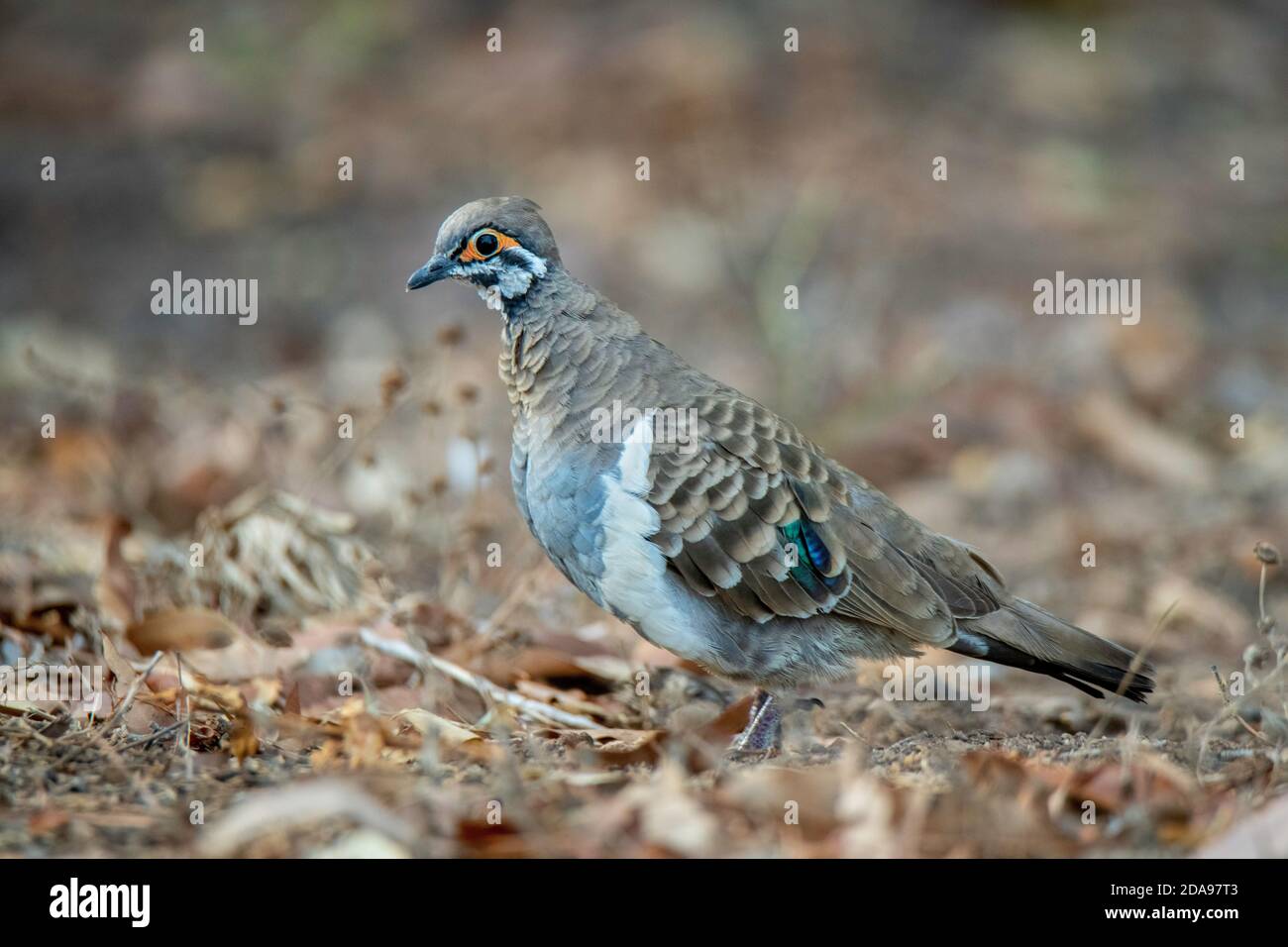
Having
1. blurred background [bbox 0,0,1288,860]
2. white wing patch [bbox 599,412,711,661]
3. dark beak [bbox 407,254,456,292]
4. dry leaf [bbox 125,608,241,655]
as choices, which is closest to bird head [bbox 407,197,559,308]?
dark beak [bbox 407,254,456,292]

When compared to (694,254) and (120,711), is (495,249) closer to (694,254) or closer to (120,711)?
(120,711)

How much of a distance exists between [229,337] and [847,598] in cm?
751

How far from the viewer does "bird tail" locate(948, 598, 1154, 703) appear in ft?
15.9

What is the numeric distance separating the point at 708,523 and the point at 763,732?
2.72ft

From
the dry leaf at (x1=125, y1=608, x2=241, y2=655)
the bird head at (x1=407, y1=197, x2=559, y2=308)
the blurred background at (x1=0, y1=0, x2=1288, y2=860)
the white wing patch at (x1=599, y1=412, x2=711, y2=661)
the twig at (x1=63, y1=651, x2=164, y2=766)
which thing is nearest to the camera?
the twig at (x1=63, y1=651, x2=164, y2=766)

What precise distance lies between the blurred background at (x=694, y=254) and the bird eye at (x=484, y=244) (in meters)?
0.70

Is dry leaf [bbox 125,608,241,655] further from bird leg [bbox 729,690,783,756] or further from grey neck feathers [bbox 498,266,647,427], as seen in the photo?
bird leg [bbox 729,690,783,756]

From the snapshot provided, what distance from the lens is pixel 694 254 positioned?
12.0 metres

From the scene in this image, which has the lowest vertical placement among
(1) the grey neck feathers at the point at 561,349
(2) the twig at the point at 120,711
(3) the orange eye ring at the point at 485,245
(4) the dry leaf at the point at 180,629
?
(2) the twig at the point at 120,711

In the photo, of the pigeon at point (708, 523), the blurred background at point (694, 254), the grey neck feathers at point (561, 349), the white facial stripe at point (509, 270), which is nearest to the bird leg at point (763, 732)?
the pigeon at point (708, 523)

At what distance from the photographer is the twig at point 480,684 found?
4905mm

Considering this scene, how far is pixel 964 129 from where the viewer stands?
13.8 metres

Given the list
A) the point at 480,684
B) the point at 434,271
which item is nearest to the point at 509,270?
the point at 434,271

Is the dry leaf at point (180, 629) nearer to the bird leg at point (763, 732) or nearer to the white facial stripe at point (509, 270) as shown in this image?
the white facial stripe at point (509, 270)
